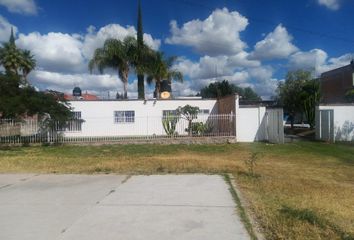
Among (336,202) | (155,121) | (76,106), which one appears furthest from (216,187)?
(76,106)

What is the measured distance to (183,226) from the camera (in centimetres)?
585

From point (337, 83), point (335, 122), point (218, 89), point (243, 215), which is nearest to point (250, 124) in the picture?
point (335, 122)

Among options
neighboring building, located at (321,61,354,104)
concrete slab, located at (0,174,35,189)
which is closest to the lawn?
concrete slab, located at (0,174,35,189)

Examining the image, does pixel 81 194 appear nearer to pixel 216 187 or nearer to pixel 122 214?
pixel 122 214

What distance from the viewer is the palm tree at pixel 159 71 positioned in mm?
34978

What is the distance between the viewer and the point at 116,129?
2838 cm

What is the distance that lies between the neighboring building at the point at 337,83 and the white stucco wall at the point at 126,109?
16240 millimetres

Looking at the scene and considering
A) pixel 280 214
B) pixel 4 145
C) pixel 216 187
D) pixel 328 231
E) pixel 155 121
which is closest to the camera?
pixel 328 231

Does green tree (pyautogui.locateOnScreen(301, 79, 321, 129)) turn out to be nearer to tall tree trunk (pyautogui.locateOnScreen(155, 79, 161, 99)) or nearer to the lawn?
tall tree trunk (pyautogui.locateOnScreen(155, 79, 161, 99))

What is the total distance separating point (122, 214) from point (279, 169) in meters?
7.33

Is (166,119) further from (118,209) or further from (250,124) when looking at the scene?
(118,209)

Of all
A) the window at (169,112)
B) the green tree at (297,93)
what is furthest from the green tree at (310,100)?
the window at (169,112)

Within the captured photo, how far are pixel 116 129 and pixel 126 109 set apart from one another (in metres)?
1.69

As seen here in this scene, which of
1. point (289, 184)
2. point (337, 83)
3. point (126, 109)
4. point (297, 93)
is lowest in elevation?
point (289, 184)
